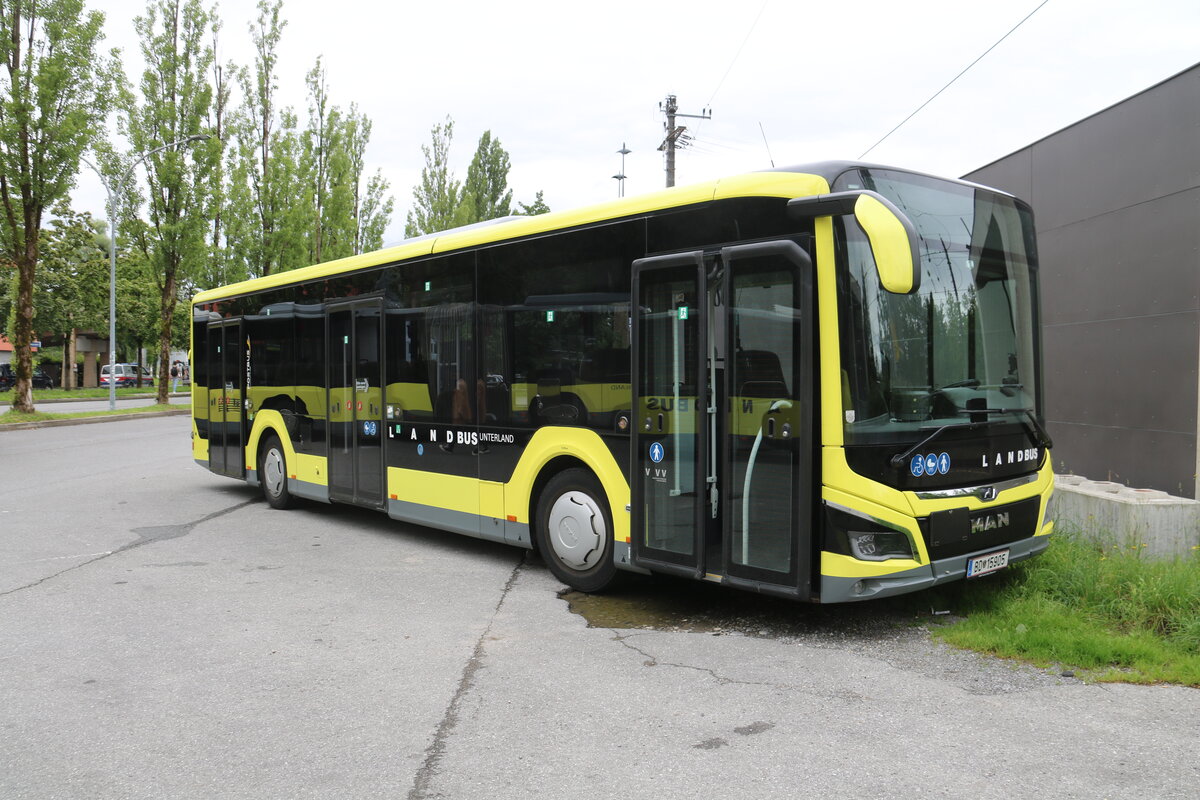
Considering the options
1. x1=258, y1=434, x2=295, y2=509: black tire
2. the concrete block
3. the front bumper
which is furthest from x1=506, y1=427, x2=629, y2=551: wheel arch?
x1=258, y1=434, x2=295, y2=509: black tire

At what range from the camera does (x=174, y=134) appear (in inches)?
1205

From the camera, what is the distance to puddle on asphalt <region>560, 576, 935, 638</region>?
19.1ft

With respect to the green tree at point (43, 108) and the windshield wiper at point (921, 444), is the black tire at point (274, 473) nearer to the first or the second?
the windshield wiper at point (921, 444)

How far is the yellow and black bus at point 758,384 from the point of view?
204 inches

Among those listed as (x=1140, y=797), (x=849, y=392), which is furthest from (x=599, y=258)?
(x=1140, y=797)

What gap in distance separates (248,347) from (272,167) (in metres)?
25.0

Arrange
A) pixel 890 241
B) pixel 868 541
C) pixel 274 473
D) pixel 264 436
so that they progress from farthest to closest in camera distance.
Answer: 1. pixel 264 436
2. pixel 274 473
3. pixel 868 541
4. pixel 890 241

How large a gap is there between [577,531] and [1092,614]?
140 inches

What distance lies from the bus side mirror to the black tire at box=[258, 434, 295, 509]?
26.9 feet

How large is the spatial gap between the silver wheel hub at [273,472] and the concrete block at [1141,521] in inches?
343

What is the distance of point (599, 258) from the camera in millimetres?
6594

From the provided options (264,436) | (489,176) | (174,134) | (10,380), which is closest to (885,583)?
(264,436)

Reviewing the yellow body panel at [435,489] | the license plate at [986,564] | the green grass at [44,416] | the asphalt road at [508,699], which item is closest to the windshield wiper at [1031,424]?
the license plate at [986,564]

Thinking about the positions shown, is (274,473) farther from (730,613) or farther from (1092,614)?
(1092,614)
